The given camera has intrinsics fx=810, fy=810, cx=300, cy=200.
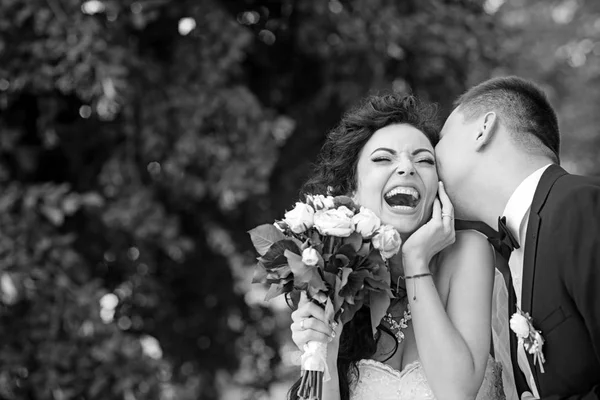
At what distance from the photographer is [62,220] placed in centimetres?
502

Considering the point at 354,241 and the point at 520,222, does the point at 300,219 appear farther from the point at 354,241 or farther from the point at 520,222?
the point at 520,222

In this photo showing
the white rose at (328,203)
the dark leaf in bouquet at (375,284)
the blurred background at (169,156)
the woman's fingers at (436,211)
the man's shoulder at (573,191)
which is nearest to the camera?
the man's shoulder at (573,191)

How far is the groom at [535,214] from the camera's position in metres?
2.85

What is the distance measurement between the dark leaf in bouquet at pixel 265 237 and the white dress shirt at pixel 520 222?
0.92 metres

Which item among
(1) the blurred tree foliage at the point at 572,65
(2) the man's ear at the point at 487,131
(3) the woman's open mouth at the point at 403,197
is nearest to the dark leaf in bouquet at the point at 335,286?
(3) the woman's open mouth at the point at 403,197

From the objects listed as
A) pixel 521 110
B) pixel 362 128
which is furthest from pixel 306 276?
pixel 521 110

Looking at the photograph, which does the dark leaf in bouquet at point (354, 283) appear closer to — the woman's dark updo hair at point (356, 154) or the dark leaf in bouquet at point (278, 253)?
the dark leaf in bouquet at point (278, 253)

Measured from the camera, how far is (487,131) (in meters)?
3.41

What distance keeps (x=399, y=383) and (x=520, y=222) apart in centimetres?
90

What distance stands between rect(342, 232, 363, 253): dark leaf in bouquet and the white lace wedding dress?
69 centimetres

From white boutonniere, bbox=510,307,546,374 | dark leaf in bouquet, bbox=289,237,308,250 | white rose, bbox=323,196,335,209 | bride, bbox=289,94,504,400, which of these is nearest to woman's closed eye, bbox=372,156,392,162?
bride, bbox=289,94,504,400

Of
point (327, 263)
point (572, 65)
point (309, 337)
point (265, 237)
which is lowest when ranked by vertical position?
point (572, 65)

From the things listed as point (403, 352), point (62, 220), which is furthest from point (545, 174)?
point (62, 220)

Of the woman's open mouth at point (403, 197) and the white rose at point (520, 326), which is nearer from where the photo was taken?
the white rose at point (520, 326)
